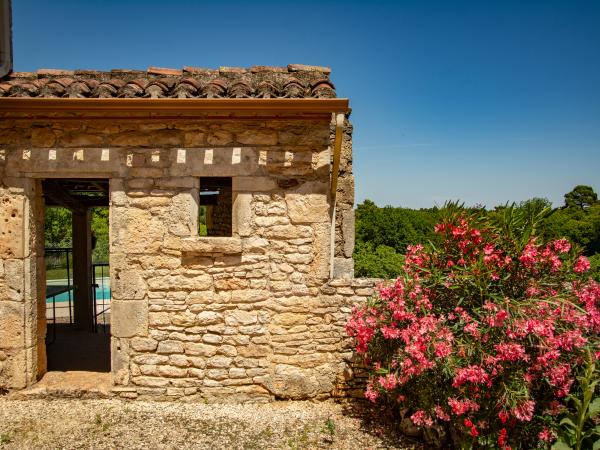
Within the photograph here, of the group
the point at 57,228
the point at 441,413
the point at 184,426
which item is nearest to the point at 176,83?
the point at 184,426

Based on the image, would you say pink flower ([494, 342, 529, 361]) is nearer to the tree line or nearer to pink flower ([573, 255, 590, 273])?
pink flower ([573, 255, 590, 273])

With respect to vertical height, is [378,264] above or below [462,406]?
above

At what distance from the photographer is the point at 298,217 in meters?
4.38

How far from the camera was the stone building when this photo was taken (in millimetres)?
4328

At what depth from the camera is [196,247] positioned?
4305mm

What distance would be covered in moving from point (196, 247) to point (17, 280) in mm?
2066

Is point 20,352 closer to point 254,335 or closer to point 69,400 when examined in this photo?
point 69,400

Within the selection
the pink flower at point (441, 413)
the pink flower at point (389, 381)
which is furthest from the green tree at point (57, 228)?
the pink flower at point (441, 413)

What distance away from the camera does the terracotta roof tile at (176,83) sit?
4.20 meters

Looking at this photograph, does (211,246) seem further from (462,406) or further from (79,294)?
(79,294)

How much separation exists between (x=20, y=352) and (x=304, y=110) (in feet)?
13.8

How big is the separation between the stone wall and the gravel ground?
21 cm

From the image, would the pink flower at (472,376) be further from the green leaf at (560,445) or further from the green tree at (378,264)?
the green tree at (378,264)

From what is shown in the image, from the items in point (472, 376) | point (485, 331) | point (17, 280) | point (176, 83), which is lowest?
point (472, 376)
